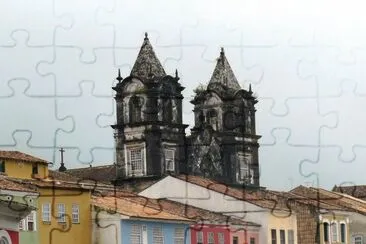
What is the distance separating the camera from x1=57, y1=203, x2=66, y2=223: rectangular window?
37.8 meters

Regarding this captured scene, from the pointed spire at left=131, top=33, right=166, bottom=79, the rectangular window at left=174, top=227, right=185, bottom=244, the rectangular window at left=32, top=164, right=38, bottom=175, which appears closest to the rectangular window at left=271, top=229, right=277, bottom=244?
the rectangular window at left=174, top=227, right=185, bottom=244

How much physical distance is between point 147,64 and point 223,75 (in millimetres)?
5526

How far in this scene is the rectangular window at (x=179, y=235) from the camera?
1643 inches

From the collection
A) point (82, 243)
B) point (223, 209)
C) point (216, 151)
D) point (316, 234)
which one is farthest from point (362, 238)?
point (82, 243)

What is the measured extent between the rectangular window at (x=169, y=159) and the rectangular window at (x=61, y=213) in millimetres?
22742

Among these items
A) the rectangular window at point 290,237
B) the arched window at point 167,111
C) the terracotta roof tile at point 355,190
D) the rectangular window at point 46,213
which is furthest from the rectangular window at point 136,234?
the terracotta roof tile at point 355,190

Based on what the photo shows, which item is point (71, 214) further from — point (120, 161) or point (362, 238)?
point (120, 161)

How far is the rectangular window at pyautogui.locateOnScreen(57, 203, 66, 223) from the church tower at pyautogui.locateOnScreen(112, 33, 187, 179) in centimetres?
2215

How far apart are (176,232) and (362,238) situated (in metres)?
13.5

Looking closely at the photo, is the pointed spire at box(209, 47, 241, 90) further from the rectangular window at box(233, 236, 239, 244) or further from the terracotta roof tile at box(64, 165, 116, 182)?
the rectangular window at box(233, 236, 239, 244)

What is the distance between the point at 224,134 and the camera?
65.3m

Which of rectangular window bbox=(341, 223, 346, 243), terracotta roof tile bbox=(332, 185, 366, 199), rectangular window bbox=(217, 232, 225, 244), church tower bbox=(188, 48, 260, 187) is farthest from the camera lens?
terracotta roof tile bbox=(332, 185, 366, 199)

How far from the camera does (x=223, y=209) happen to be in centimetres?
4609

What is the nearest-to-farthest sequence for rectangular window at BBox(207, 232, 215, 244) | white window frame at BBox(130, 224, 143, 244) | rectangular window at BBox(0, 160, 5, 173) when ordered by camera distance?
1. white window frame at BBox(130, 224, 143, 244)
2. rectangular window at BBox(0, 160, 5, 173)
3. rectangular window at BBox(207, 232, 215, 244)
